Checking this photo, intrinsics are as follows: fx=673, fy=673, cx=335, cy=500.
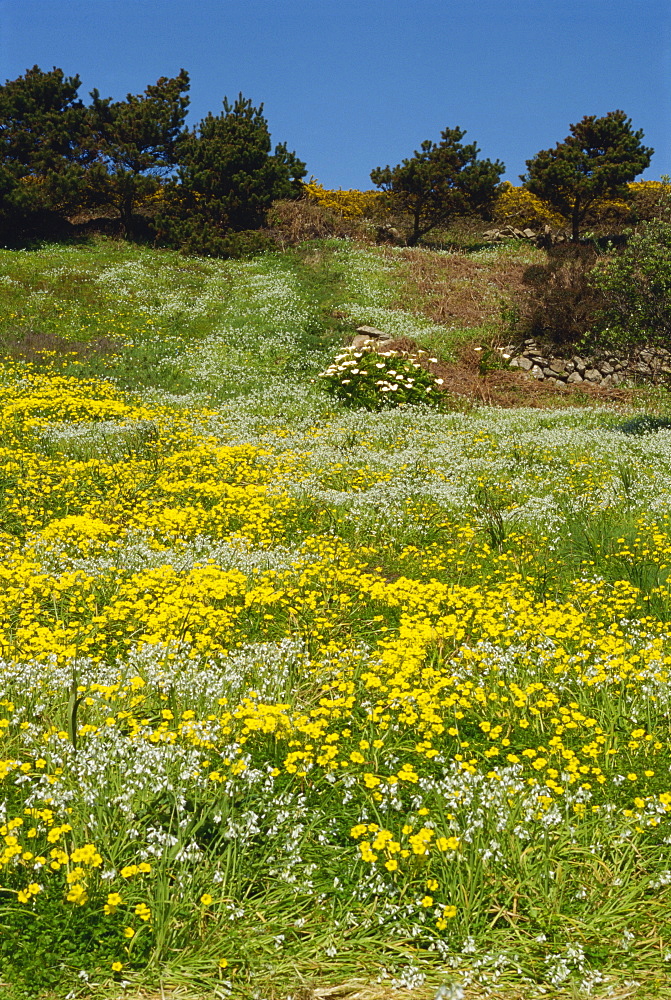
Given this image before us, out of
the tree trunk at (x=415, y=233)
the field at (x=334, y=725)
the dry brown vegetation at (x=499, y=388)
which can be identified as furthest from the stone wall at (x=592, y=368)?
the tree trunk at (x=415, y=233)

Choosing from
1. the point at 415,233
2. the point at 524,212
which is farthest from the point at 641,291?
the point at 524,212

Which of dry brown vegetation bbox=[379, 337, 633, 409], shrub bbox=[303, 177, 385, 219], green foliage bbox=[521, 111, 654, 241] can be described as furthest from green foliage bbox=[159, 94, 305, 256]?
dry brown vegetation bbox=[379, 337, 633, 409]

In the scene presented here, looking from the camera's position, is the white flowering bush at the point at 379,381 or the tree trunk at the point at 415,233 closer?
the white flowering bush at the point at 379,381

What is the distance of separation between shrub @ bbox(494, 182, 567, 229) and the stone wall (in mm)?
30372

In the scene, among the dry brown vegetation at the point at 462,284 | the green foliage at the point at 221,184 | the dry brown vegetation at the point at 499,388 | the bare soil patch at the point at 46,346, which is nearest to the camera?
the bare soil patch at the point at 46,346

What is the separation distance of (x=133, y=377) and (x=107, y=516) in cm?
1078

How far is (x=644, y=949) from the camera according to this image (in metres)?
3.92

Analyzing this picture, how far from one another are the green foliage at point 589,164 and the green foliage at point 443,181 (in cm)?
375

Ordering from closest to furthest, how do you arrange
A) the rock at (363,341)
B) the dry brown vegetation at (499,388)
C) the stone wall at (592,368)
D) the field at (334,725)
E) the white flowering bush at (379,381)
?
1. the field at (334,725)
2. the white flowering bush at (379,381)
3. the dry brown vegetation at (499,388)
4. the rock at (363,341)
5. the stone wall at (592,368)

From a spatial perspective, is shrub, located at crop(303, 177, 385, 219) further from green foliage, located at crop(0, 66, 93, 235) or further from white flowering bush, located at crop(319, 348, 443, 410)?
white flowering bush, located at crop(319, 348, 443, 410)

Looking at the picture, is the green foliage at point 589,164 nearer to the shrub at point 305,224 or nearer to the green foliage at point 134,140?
the shrub at point 305,224

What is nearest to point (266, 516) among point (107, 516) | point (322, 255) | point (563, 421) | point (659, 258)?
point (107, 516)

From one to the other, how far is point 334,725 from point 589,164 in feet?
146

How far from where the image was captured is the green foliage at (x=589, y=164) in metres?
40.2
